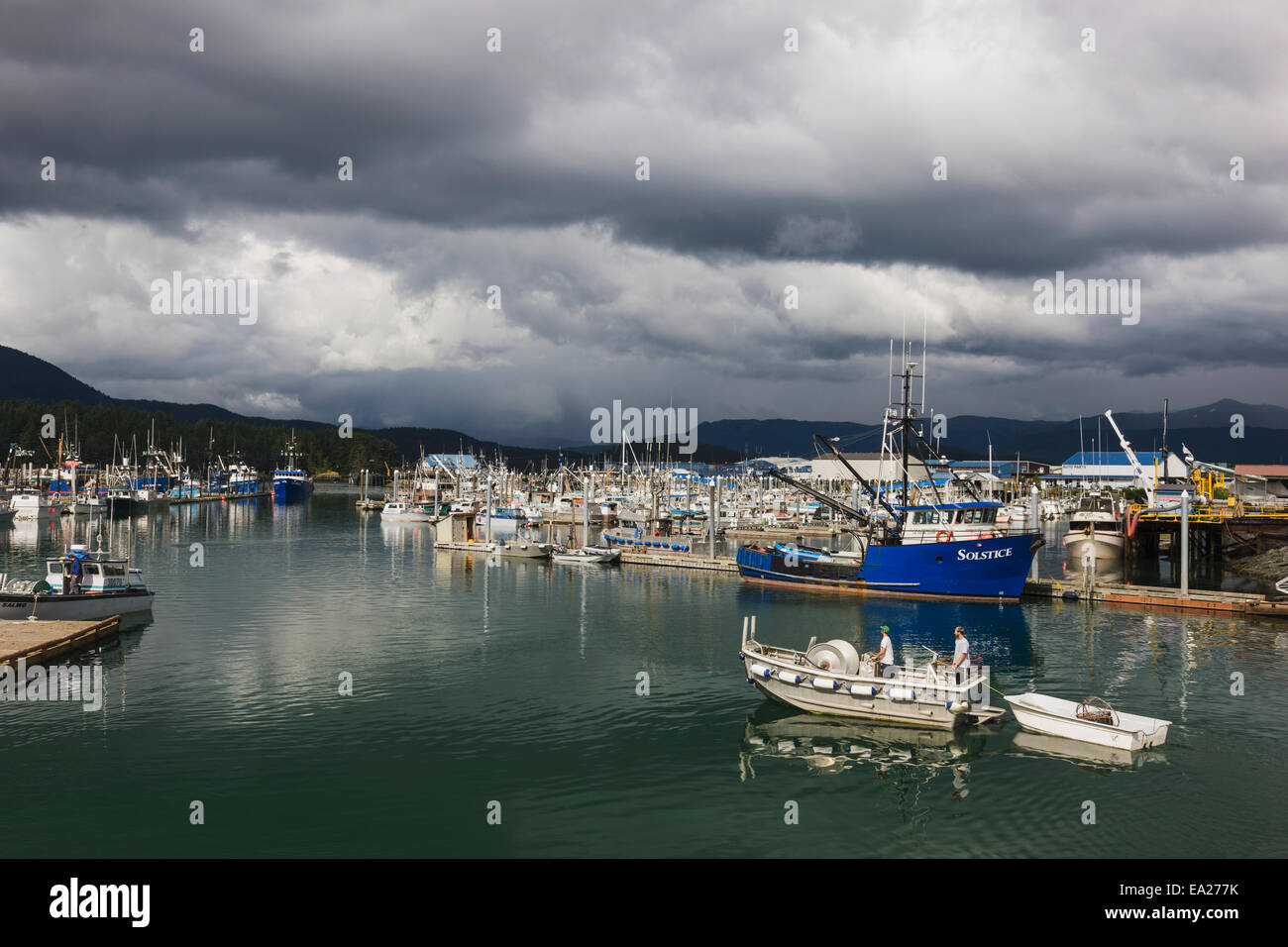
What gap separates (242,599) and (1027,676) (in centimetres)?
5199

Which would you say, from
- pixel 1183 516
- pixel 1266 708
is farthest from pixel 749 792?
pixel 1183 516

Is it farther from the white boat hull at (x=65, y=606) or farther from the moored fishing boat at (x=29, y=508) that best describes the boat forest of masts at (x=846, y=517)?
the white boat hull at (x=65, y=606)

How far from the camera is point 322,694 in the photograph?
35.7m

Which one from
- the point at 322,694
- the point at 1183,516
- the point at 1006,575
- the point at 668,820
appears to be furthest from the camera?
the point at 1006,575

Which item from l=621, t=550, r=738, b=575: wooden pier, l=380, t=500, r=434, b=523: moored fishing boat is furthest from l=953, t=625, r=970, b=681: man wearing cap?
l=380, t=500, r=434, b=523: moored fishing boat

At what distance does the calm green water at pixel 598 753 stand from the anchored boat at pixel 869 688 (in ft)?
2.49

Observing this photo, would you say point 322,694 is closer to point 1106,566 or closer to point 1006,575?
point 1006,575

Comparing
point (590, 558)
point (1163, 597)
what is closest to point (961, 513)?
point (1163, 597)

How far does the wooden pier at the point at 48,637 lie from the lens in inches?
1465

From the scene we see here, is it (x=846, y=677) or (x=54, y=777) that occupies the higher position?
(x=846, y=677)

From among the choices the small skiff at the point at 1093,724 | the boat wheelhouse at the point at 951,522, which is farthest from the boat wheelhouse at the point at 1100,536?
the small skiff at the point at 1093,724

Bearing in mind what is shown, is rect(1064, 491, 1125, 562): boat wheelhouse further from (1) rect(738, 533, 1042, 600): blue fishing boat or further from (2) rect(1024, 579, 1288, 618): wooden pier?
(1) rect(738, 533, 1042, 600): blue fishing boat

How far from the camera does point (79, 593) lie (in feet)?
155

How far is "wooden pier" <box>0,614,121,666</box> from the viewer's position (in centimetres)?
3722
